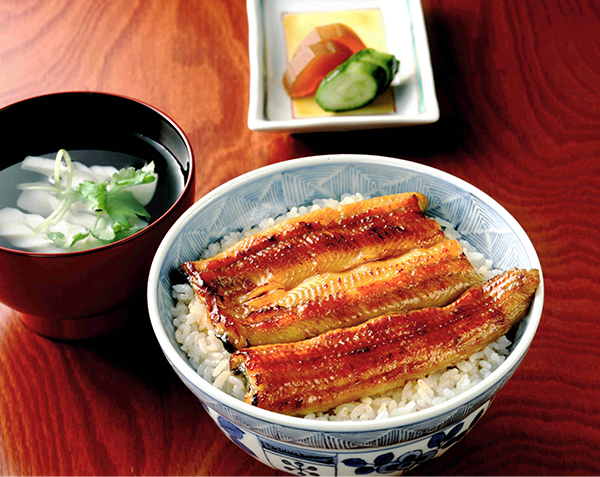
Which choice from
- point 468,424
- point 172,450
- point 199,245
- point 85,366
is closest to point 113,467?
point 172,450

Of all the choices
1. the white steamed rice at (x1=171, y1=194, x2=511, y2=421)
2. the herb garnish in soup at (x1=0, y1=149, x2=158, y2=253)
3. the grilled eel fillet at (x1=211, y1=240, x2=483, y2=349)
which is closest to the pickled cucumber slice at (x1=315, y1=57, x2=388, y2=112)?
the herb garnish in soup at (x1=0, y1=149, x2=158, y2=253)

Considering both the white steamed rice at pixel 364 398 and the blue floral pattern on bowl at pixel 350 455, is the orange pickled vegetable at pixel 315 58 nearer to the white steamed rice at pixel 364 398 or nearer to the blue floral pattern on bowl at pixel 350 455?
the white steamed rice at pixel 364 398

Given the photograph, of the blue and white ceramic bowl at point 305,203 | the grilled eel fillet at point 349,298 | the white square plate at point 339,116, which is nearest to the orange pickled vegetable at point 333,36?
the white square plate at point 339,116

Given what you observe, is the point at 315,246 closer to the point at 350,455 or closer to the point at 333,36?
the point at 350,455

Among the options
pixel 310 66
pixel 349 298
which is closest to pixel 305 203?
pixel 349 298

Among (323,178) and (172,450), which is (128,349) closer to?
(172,450)

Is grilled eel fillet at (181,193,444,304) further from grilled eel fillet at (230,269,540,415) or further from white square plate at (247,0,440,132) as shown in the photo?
white square plate at (247,0,440,132)
